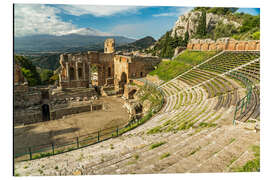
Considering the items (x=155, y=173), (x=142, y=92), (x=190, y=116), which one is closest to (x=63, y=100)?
(x=142, y=92)

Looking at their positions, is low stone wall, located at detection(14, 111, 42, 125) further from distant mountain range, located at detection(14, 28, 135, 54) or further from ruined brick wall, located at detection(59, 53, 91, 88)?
distant mountain range, located at detection(14, 28, 135, 54)

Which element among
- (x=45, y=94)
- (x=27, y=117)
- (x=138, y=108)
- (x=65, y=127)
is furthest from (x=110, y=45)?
(x=65, y=127)

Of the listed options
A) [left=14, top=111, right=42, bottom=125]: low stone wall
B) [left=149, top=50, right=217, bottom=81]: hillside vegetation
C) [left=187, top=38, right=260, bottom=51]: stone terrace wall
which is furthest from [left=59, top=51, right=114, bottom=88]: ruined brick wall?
[left=187, top=38, right=260, bottom=51]: stone terrace wall

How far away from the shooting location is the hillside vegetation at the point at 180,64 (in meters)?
28.5

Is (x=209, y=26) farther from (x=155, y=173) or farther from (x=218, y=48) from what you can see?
(x=155, y=173)

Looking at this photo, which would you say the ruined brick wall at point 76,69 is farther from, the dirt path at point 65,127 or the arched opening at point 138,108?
the arched opening at point 138,108

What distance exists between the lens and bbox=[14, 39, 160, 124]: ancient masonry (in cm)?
2175

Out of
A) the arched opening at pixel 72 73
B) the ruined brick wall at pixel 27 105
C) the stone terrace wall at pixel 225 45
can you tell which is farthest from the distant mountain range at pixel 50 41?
the stone terrace wall at pixel 225 45

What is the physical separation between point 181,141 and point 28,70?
3772 cm

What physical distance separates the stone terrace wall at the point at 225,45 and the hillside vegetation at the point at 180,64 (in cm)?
166

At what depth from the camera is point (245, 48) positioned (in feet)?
83.8

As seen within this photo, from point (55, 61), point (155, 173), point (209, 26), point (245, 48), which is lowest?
point (155, 173)

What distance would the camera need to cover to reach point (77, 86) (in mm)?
28328

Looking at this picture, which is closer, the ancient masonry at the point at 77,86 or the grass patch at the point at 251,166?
the grass patch at the point at 251,166
